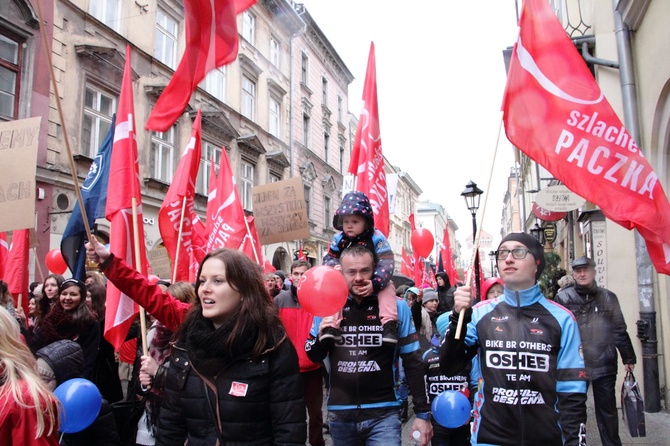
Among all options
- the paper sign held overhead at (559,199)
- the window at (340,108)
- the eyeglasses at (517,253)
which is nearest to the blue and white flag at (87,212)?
the eyeglasses at (517,253)

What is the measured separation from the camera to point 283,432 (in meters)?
2.27

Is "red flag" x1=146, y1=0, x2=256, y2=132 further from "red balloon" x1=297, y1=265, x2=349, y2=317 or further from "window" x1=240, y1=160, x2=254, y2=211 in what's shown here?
"window" x1=240, y1=160, x2=254, y2=211

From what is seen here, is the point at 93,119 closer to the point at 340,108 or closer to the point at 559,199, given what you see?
the point at 559,199

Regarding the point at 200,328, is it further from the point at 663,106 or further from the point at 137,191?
the point at 663,106

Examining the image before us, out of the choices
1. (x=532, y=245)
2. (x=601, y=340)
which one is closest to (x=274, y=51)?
(x=601, y=340)

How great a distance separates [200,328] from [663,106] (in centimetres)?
695

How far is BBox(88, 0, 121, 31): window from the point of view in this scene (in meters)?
13.7

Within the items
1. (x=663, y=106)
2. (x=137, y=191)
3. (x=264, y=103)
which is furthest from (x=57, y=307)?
(x=264, y=103)

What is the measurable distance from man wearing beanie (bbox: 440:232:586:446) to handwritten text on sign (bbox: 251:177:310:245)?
564 cm

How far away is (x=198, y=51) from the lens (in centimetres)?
416

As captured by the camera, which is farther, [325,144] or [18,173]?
[325,144]

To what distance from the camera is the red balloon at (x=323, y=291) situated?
9.82 ft

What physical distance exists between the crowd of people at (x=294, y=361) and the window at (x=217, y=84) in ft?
51.4

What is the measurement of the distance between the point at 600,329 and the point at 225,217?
5.37 meters
